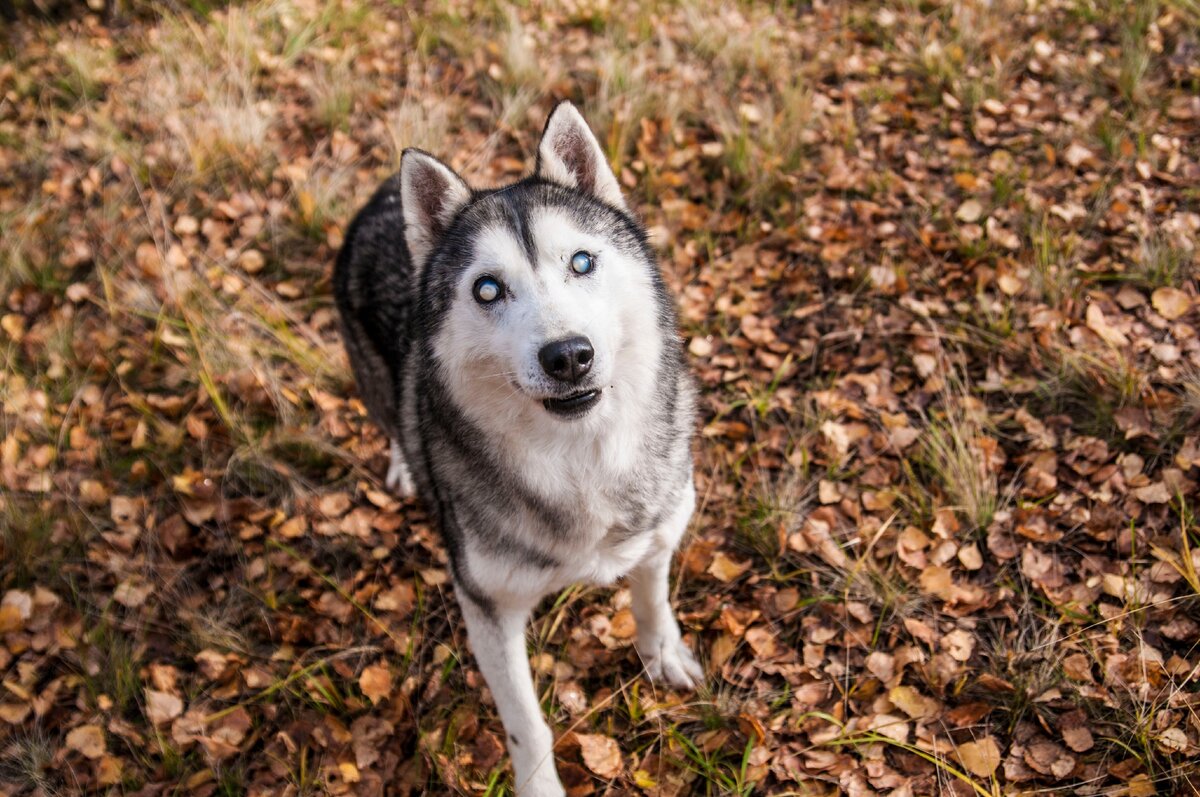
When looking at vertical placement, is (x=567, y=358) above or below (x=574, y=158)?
below

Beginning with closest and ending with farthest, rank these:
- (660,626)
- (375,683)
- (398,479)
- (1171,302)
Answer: (660,626), (375,683), (1171,302), (398,479)

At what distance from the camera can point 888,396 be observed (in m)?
4.00

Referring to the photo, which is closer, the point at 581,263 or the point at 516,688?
the point at 581,263

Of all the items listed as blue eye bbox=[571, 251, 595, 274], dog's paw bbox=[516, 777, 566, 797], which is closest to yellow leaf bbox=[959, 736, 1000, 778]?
dog's paw bbox=[516, 777, 566, 797]

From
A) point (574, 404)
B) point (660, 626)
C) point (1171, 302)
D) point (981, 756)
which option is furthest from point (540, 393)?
point (1171, 302)

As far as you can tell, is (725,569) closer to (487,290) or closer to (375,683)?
(375,683)

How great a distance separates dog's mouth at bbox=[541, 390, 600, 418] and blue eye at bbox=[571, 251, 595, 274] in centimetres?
40

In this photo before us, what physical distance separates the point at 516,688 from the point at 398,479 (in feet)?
5.31

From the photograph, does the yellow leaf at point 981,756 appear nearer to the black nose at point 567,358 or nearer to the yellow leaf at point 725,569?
the yellow leaf at point 725,569

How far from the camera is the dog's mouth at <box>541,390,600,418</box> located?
233 centimetres

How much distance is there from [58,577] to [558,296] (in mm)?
3084

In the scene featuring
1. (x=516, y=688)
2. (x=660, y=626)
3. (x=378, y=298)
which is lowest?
(x=660, y=626)

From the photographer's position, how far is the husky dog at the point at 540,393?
238 cm

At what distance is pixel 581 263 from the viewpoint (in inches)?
97.9
